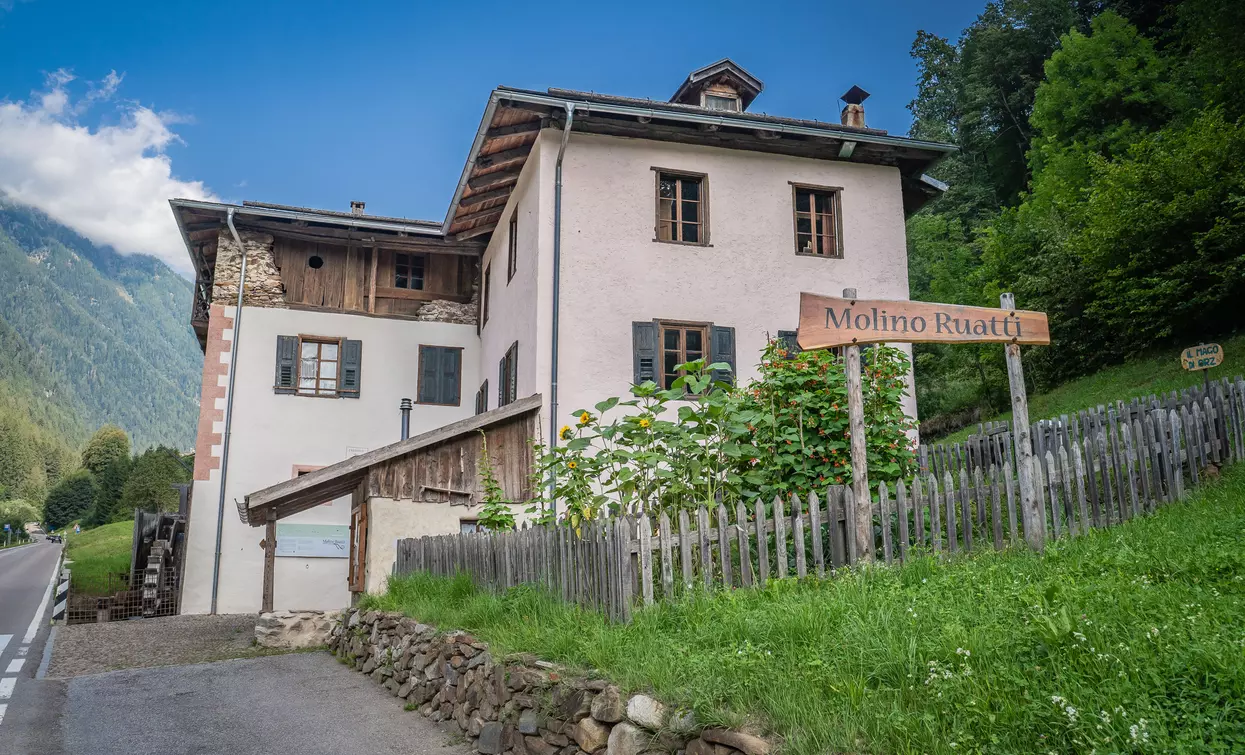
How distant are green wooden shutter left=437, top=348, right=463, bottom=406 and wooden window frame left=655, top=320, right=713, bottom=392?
7.26 meters

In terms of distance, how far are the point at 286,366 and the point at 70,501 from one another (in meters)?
87.4

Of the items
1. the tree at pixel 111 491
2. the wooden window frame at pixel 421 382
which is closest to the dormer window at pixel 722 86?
the wooden window frame at pixel 421 382

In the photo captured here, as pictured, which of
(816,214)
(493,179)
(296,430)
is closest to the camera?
(816,214)

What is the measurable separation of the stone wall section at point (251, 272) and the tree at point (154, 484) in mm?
29184

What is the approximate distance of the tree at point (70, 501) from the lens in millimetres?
91875

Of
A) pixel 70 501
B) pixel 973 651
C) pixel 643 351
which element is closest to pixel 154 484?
pixel 643 351

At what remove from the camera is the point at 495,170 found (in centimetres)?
1652

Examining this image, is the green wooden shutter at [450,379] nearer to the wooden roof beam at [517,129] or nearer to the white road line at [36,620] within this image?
the wooden roof beam at [517,129]

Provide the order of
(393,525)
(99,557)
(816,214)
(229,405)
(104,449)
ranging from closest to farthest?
1. (393,525)
2. (816,214)
3. (229,405)
4. (99,557)
5. (104,449)

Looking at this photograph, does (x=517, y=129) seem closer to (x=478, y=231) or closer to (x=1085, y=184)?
(x=478, y=231)

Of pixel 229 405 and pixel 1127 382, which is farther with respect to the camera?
pixel 1127 382

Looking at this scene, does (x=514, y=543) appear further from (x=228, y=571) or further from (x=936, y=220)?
(x=936, y=220)

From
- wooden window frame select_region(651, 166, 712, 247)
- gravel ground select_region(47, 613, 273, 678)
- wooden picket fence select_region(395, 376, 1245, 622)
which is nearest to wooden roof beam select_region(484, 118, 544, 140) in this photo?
wooden window frame select_region(651, 166, 712, 247)

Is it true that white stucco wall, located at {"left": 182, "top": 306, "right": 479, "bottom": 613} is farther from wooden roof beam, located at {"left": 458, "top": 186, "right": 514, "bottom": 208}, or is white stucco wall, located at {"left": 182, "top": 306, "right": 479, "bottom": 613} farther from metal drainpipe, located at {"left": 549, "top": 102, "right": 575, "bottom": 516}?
metal drainpipe, located at {"left": 549, "top": 102, "right": 575, "bottom": 516}
